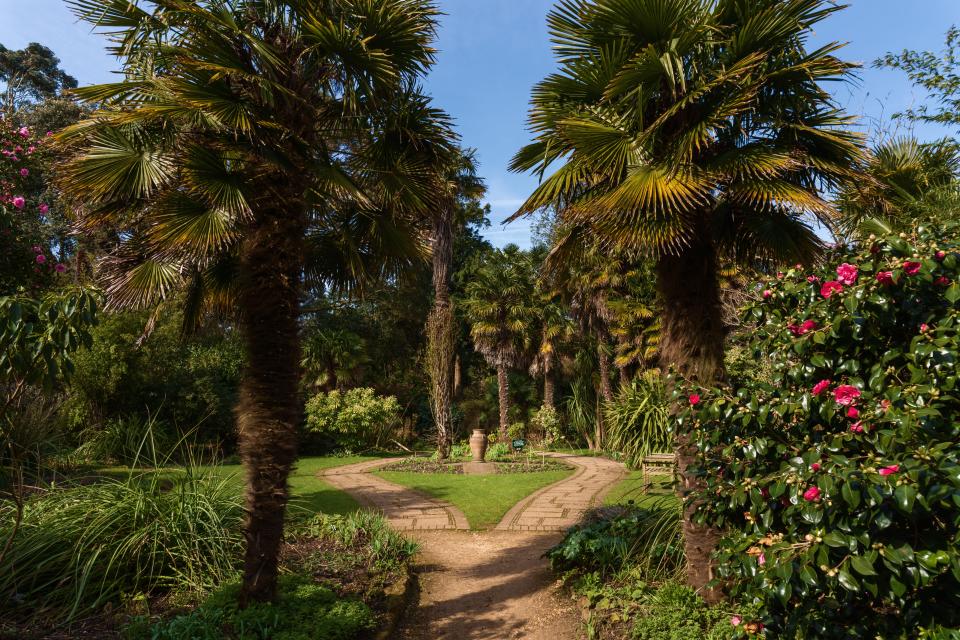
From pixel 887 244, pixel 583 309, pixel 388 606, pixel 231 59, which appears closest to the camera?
pixel 887 244

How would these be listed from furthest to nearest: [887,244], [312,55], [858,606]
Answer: [312,55] < [887,244] < [858,606]

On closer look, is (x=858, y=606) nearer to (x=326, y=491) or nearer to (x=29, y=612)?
(x=29, y=612)

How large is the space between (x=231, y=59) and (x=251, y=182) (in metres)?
0.90

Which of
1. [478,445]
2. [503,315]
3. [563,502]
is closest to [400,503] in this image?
[563,502]

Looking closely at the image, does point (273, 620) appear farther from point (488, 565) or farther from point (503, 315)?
point (503, 315)

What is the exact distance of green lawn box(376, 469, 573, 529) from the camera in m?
8.89

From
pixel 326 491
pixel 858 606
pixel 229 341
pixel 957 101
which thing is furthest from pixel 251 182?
pixel 229 341

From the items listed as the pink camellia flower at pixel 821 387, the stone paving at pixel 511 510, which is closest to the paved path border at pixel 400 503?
the stone paving at pixel 511 510

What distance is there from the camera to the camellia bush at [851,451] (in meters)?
2.08

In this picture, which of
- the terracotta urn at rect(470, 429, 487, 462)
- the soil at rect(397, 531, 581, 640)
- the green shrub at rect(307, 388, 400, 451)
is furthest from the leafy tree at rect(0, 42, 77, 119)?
the soil at rect(397, 531, 581, 640)

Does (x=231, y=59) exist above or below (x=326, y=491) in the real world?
above

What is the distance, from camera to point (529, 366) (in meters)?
22.3

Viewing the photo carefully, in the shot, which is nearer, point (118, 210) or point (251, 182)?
point (251, 182)

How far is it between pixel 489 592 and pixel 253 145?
4738 millimetres
